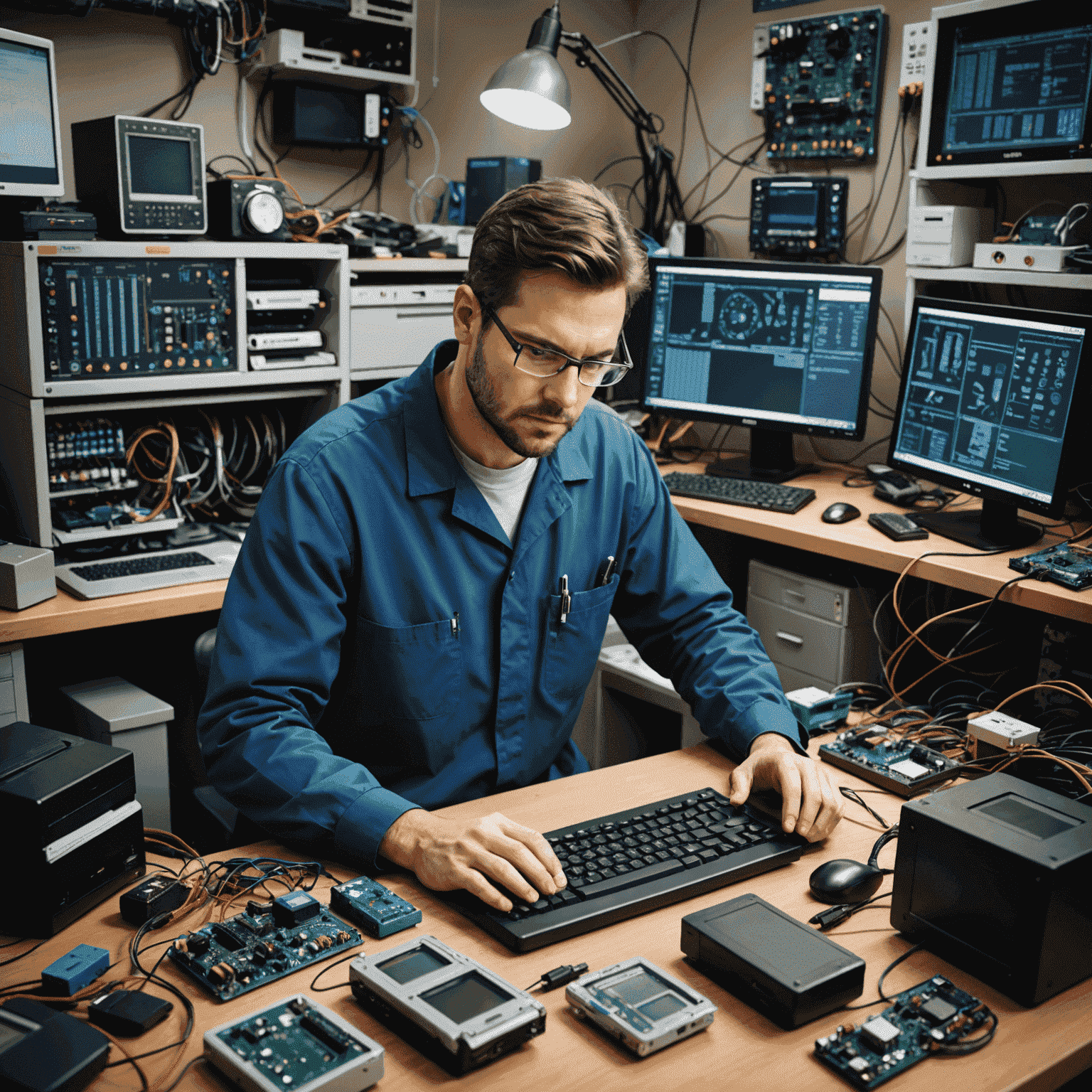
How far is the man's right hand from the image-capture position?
1081 millimetres

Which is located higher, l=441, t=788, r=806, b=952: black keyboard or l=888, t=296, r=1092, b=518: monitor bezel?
l=888, t=296, r=1092, b=518: monitor bezel

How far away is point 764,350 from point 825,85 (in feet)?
2.60

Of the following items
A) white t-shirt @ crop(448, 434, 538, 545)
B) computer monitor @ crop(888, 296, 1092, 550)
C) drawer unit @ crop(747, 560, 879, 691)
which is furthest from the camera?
drawer unit @ crop(747, 560, 879, 691)

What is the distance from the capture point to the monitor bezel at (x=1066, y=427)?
202cm

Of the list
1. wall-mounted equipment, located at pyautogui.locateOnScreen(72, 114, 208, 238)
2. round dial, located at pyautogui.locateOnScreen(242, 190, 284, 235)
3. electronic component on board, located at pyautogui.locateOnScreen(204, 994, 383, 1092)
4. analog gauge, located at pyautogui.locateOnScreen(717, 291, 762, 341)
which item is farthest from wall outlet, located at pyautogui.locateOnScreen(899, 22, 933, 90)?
electronic component on board, located at pyautogui.locateOnScreen(204, 994, 383, 1092)

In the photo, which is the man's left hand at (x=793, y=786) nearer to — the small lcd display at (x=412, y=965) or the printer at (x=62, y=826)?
the small lcd display at (x=412, y=965)

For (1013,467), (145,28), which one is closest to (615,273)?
(1013,467)

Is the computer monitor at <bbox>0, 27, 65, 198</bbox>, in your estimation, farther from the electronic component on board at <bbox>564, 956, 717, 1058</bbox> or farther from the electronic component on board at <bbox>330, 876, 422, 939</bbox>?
the electronic component on board at <bbox>564, 956, 717, 1058</bbox>

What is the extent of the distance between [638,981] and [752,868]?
10.1 inches

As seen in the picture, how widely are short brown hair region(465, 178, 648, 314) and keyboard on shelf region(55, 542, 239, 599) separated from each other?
1002mm

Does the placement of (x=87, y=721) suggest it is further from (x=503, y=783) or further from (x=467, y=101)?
(x=467, y=101)

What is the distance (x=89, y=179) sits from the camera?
2.48 m

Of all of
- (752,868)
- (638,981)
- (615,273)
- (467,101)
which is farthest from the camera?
(467,101)

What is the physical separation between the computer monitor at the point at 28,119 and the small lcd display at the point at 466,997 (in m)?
1.92
